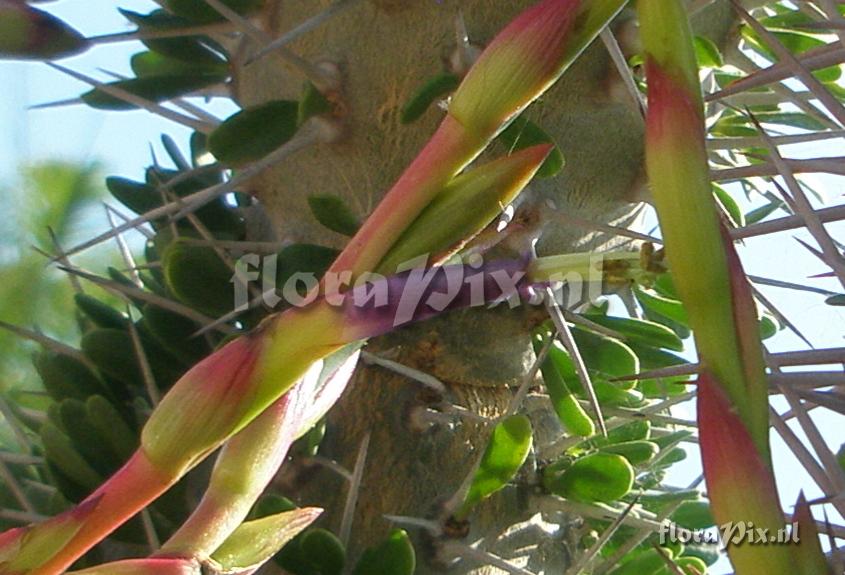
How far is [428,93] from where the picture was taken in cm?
63

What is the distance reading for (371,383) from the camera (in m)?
0.69

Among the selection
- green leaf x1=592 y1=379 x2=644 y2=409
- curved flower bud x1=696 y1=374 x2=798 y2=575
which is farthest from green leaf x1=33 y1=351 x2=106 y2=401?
curved flower bud x1=696 y1=374 x2=798 y2=575

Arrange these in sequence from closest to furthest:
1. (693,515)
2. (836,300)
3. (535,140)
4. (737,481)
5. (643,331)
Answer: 1. (737,481)
2. (836,300)
3. (535,140)
4. (643,331)
5. (693,515)

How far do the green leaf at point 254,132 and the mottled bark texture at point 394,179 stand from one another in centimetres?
3

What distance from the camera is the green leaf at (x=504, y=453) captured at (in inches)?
24.4

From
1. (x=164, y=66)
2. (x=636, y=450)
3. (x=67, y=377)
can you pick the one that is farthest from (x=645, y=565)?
(x=164, y=66)

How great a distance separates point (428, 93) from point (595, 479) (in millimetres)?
267

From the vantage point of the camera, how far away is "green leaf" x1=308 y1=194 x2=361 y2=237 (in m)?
0.63

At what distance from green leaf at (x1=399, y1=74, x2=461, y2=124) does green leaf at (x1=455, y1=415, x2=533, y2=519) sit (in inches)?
7.3

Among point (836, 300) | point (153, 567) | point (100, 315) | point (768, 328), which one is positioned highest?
point (768, 328)

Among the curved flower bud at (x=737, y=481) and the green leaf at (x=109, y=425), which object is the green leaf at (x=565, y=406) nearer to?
the green leaf at (x=109, y=425)

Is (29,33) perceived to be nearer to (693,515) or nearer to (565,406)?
(565,406)

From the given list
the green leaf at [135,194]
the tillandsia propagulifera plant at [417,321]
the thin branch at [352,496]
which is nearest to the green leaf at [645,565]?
the tillandsia propagulifera plant at [417,321]

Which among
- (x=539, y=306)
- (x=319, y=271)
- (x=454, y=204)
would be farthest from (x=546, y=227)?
(x=454, y=204)
